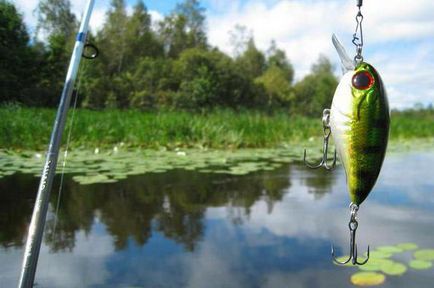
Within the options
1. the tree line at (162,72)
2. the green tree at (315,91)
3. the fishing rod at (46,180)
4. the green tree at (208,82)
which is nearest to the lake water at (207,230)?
the fishing rod at (46,180)

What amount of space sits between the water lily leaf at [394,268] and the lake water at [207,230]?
5 cm

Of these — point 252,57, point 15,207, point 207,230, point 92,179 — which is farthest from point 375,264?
point 252,57

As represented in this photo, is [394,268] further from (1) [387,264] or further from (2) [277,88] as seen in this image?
(2) [277,88]

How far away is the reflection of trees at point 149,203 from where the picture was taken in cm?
338

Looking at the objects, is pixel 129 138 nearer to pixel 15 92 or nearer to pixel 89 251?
pixel 15 92

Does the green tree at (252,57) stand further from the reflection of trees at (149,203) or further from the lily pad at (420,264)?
the lily pad at (420,264)

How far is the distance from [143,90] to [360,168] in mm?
30184

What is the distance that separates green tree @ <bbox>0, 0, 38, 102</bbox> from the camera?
3975mm

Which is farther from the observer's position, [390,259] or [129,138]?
[129,138]

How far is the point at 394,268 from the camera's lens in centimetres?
262

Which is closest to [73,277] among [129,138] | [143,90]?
[129,138]

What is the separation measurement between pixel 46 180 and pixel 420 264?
7.00ft

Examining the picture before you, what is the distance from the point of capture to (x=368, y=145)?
3.71 feet

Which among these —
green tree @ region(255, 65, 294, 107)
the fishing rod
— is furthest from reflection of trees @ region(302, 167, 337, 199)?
green tree @ region(255, 65, 294, 107)
